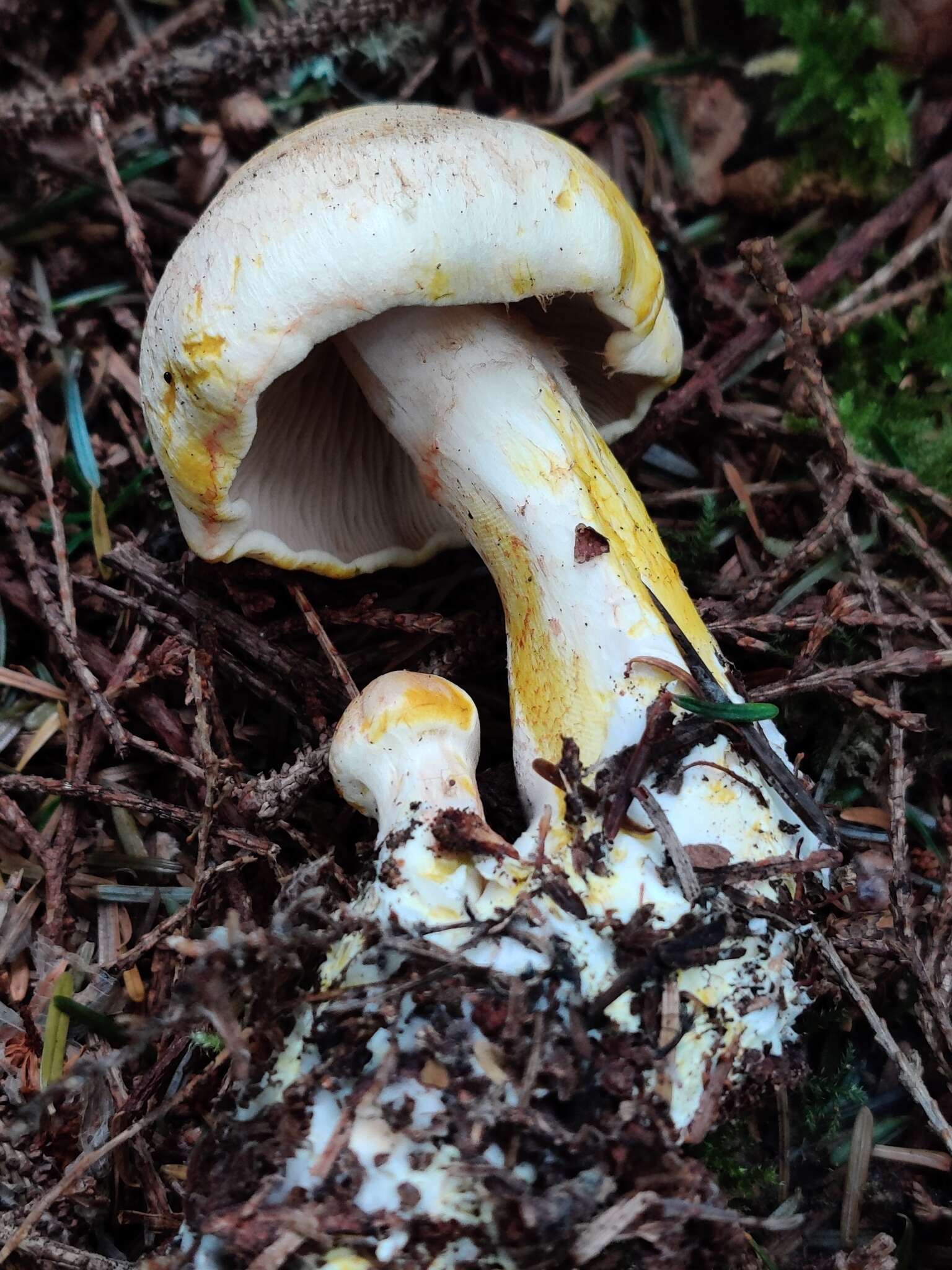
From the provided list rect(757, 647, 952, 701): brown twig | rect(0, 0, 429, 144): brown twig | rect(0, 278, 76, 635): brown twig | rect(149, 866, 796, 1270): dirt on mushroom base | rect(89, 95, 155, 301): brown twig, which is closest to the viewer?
rect(149, 866, 796, 1270): dirt on mushroom base

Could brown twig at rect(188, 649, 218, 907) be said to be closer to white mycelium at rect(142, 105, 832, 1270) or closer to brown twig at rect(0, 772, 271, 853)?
brown twig at rect(0, 772, 271, 853)

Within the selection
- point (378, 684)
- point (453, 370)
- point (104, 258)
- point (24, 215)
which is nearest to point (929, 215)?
→ point (453, 370)

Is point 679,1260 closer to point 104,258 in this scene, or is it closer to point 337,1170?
→ point 337,1170

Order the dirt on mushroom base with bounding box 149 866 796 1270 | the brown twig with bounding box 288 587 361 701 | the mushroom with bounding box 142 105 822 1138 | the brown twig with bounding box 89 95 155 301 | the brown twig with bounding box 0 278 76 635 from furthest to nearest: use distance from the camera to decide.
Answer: the brown twig with bounding box 89 95 155 301 < the brown twig with bounding box 0 278 76 635 < the brown twig with bounding box 288 587 361 701 < the mushroom with bounding box 142 105 822 1138 < the dirt on mushroom base with bounding box 149 866 796 1270

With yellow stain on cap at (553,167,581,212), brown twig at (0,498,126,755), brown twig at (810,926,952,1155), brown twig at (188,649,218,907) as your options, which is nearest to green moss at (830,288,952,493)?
yellow stain on cap at (553,167,581,212)

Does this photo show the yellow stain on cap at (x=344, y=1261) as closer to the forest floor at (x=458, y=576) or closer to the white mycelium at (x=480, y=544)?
the white mycelium at (x=480, y=544)

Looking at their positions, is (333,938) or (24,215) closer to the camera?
(333,938)
